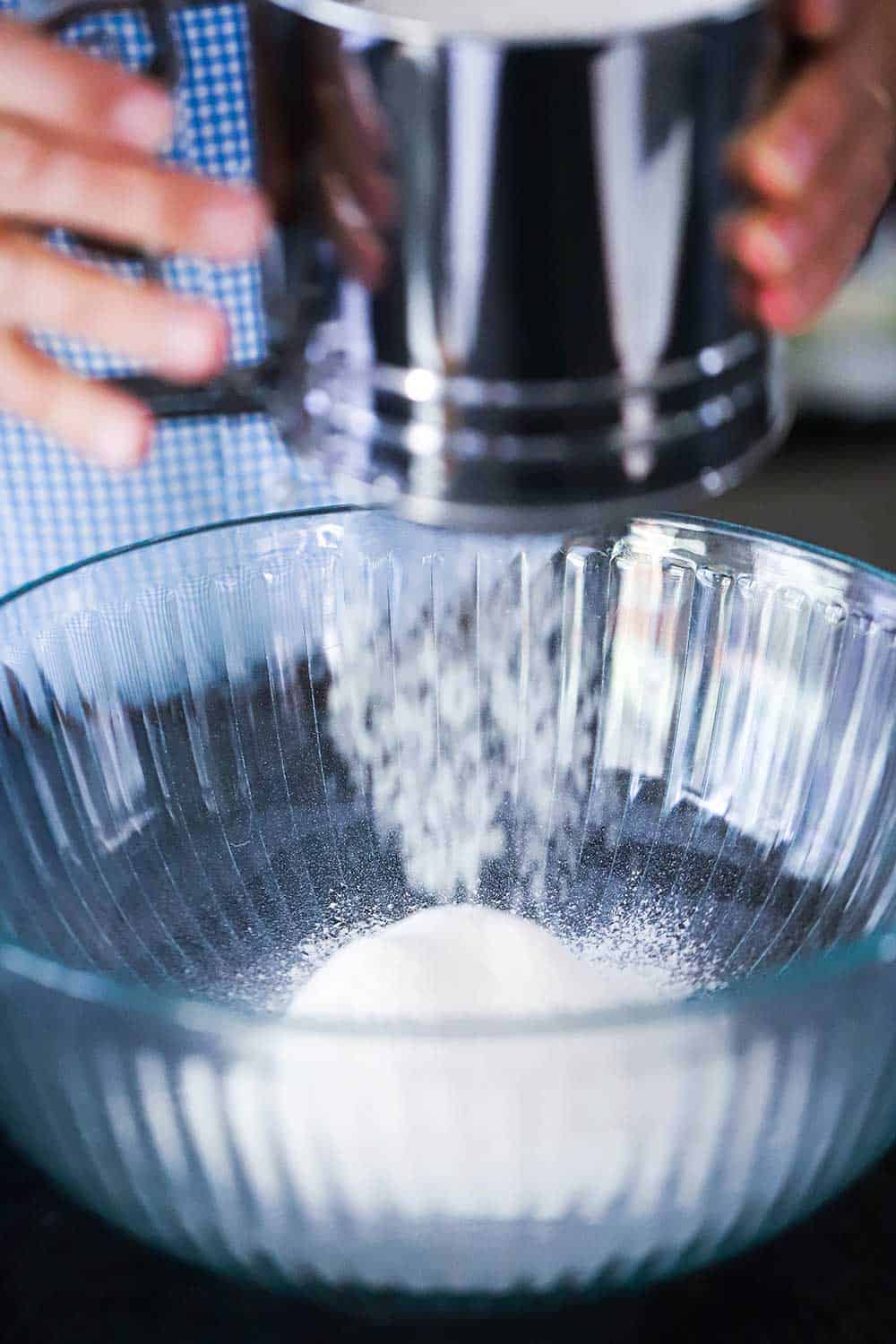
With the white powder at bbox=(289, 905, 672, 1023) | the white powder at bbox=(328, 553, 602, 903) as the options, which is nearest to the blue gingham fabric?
the white powder at bbox=(328, 553, 602, 903)

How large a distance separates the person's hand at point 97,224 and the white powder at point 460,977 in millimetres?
219

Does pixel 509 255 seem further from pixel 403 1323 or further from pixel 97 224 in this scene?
pixel 403 1323

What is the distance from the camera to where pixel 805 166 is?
1.39ft

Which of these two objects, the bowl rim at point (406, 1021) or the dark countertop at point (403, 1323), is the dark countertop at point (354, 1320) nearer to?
the dark countertop at point (403, 1323)

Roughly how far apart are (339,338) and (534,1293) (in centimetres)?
29

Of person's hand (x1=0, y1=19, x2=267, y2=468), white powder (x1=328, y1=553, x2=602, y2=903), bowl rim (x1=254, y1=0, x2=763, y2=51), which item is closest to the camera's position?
bowl rim (x1=254, y1=0, x2=763, y2=51)

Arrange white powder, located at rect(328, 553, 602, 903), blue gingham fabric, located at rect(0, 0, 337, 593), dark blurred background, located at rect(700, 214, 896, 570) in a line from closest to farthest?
white powder, located at rect(328, 553, 602, 903) → blue gingham fabric, located at rect(0, 0, 337, 593) → dark blurred background, located at rect(700, 214, 896, 570)

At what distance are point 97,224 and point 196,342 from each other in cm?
5

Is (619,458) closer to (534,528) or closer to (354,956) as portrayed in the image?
(534,528)

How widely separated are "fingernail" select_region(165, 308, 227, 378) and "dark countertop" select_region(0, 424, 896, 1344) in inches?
11.8

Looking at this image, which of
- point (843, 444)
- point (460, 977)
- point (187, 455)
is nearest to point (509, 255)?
point (460, 977)

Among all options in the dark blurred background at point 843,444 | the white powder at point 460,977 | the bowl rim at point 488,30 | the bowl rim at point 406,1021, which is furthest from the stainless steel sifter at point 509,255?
the dark blurred background at point 843,444

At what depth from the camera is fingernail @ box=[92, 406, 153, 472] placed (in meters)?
0.51

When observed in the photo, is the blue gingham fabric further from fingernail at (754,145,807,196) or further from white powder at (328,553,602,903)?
fingernail at (754,145,807,196)
